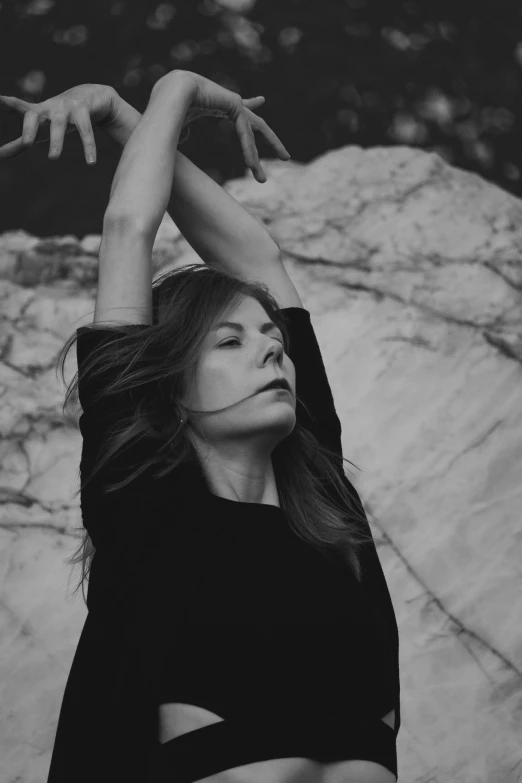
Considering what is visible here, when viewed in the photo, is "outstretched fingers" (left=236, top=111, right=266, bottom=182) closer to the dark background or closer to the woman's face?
the woman's face

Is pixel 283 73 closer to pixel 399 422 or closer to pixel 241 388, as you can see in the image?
pixel 399 422

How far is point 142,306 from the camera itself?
108 cm

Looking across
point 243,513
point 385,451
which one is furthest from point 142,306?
point 385,451

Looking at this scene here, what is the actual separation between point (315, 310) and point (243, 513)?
2.33 feet

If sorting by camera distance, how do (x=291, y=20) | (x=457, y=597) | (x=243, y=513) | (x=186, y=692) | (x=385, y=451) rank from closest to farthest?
(x=186, y=692), (x=243, y=513), (x=457, y=597), (x=385, y=451), (x=291, y=20)

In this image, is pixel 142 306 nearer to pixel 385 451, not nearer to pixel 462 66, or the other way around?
pixel 385 451

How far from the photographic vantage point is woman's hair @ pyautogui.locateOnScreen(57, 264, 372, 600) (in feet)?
3.44

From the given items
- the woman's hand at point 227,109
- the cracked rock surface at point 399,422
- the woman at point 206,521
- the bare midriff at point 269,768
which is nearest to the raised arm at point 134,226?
the woman at point 206,521

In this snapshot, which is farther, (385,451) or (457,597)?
(385,451)

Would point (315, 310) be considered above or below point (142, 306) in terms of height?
below

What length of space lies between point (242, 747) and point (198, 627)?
4.2 inches

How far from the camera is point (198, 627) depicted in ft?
3.02

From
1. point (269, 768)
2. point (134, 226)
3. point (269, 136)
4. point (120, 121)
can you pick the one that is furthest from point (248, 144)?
point (269, 768)

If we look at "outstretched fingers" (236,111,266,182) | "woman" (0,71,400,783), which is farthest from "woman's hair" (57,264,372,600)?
"outstretched fingers" (236,111,266,182)
